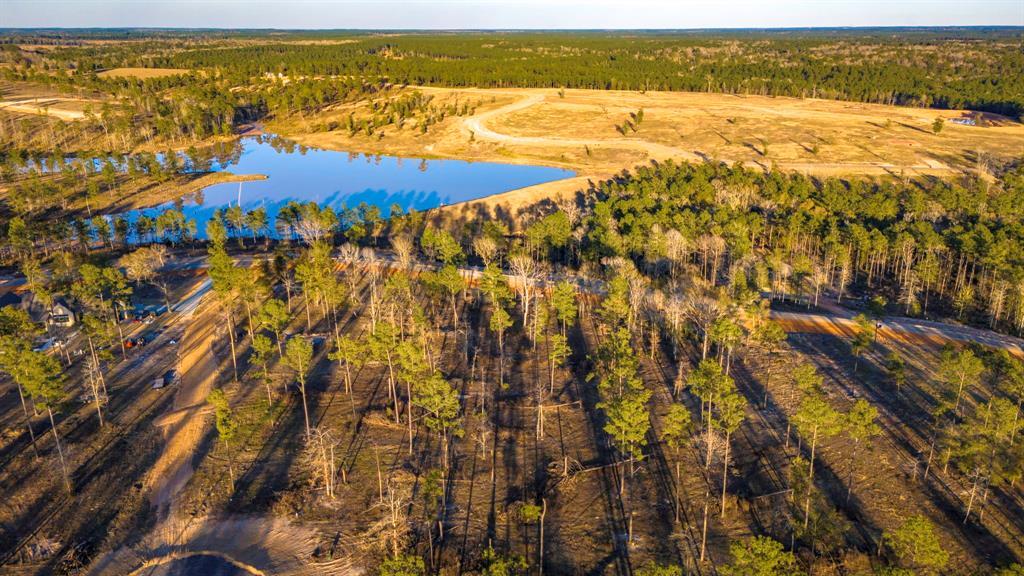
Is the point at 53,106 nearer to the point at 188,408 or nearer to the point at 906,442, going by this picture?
the point at 188,408

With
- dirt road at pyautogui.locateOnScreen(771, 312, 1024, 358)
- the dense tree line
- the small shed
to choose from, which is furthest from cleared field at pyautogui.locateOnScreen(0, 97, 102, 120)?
dirt road at pyautogui.locateOnScreen(771, 312, 1024, 358)

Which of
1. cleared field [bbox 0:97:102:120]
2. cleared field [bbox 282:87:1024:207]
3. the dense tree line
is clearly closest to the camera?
the dense tree line

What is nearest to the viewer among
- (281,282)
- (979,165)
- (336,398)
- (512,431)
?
(512,431)

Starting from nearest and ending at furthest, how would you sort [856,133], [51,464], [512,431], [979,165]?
[51,464], [512,431], [979,165], [856,133]

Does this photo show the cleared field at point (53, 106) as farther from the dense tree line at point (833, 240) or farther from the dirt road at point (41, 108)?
the dense tree line at point (833, 240)

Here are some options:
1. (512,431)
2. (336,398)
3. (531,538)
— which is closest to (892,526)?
(531,538)

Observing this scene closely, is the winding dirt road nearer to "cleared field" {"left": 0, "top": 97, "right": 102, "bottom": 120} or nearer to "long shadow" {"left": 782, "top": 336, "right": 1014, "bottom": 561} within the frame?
"long shadow" {"left": 782, "top": 336, "right": 1014, "bottom": 561}

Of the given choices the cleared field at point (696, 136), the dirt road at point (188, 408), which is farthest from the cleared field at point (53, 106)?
the dirt road at point (188, 408)

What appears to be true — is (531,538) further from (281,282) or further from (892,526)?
(281,282)
